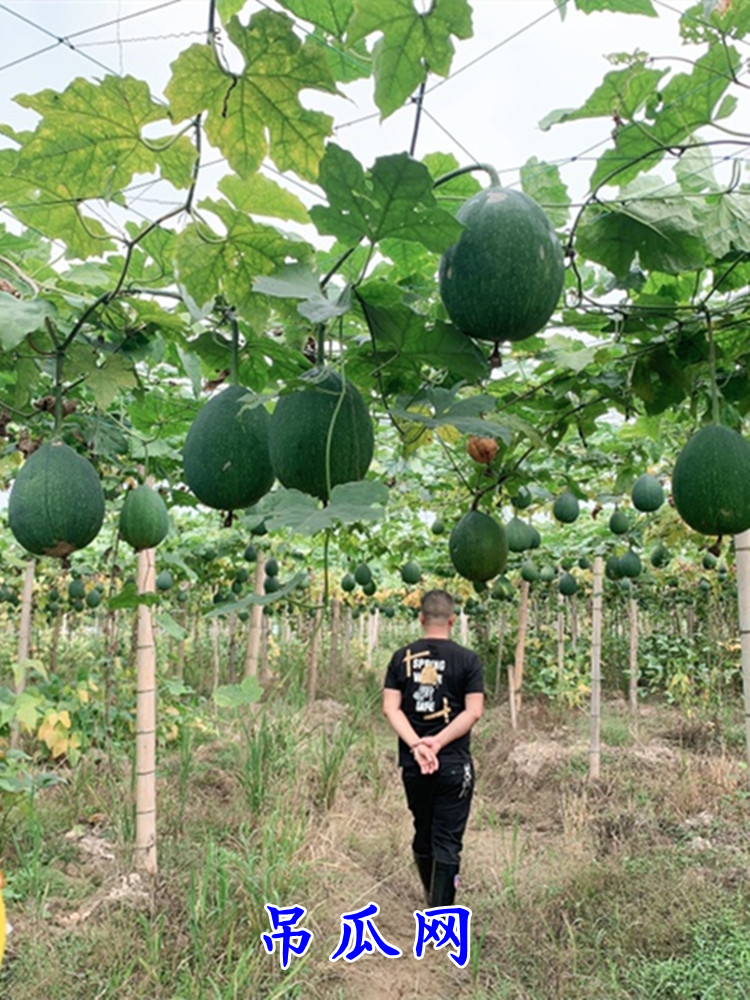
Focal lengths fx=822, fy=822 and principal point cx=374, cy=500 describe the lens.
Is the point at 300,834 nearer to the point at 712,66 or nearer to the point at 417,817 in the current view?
the point at 417,817

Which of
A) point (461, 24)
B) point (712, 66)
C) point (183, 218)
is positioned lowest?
point (183, 218)

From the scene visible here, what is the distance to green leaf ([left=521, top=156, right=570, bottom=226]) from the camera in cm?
183

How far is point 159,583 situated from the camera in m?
7.95

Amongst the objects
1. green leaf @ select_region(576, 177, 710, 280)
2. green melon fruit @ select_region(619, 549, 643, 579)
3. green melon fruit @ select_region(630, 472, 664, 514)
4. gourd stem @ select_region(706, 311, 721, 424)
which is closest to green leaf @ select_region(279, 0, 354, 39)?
green leaf @ select_region(576, 177, 710, 280)

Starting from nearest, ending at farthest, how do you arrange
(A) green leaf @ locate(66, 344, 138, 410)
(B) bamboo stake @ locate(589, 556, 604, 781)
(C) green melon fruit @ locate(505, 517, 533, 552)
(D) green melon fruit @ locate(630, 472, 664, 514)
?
(A) green leaf @ locate(66, 344, 138, 410) → (C) green melon fruit @ locate(505, 517, 533, 552) → (D) green melon fruit @ locate(630, 472, 664, 514) → (B) bamboo stake @ locate(589, 556, 604, 781)

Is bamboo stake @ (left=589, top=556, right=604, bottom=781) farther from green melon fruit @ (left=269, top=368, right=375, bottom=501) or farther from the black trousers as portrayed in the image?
green melon fruit @ (left=269, top=368, right=375, bottom=501)

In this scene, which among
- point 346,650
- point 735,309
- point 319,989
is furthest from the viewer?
point 346,650

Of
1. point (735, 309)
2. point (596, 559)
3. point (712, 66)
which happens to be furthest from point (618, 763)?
point (712, 66)

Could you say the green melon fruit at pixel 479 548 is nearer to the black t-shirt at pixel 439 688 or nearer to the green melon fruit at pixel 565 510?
the black t-shirt at pixel 439 688

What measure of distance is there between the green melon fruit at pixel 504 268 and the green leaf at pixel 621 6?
46 centimetres

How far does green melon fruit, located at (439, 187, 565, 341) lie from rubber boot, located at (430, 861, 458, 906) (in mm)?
3867

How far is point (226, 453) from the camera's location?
4.64 ft

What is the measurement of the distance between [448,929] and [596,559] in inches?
155

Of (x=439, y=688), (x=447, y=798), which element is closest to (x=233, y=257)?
(x=439, y=688)
